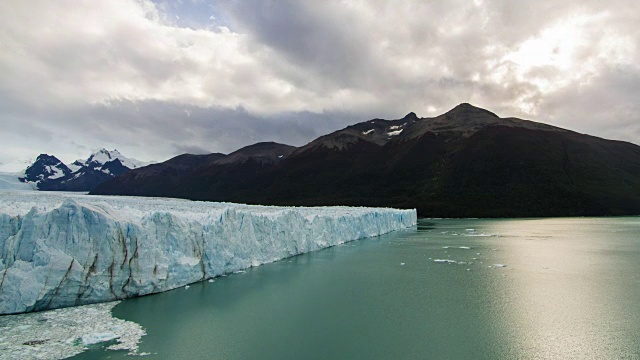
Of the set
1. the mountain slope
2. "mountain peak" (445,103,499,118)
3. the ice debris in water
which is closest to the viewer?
the ice debris in water

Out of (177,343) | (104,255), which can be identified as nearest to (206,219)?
(104,255)

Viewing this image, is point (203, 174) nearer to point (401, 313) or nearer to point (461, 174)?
point (461, 174)

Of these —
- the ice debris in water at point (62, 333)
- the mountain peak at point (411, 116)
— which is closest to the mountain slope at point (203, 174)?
the mountain peak at point (411, 116)

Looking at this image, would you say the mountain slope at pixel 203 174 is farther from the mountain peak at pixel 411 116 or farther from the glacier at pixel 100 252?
the glacier at pixel 100 252

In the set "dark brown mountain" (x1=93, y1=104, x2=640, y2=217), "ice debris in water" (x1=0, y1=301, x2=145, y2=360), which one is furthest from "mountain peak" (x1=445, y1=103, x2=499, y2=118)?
"ice debris in water" (x1=0, y1=301, x2=145, y2=360)

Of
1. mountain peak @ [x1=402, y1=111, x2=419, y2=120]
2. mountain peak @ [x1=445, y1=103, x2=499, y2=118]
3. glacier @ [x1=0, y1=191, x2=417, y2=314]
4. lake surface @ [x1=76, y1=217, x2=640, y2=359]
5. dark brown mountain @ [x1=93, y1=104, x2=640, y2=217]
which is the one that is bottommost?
lake surface @ [x1=76, y1=217, x2=640, y2=359]

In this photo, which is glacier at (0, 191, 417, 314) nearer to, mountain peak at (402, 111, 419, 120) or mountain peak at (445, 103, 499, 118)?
mountain peak at (445, 103, 499, 118)

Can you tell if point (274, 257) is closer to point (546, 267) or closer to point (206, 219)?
point (206, 219)
